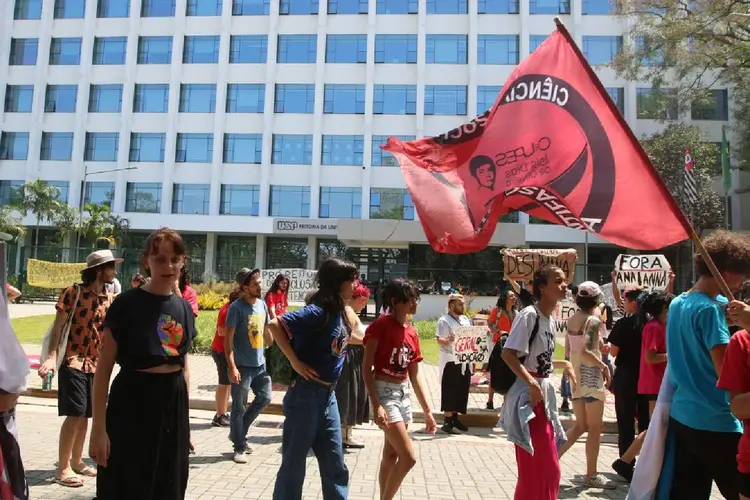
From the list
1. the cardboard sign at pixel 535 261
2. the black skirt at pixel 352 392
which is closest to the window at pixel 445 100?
the cardboard sign at pixel 535 261

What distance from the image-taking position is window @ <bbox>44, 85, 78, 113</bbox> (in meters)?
42.6

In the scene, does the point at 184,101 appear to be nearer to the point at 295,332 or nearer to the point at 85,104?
the point at 85,104

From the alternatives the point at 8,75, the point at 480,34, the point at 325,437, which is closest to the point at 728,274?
the point at 325,437

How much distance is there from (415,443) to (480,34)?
38173 mm

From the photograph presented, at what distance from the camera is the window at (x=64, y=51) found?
42.8 m

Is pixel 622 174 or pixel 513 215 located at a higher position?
pixel 513 215

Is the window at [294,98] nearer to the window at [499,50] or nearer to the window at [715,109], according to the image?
the window at [499,50]

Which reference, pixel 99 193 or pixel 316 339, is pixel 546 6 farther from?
pixel 316 339

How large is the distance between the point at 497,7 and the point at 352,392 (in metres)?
39.8

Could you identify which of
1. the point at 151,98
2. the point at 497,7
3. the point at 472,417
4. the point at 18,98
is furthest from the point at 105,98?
the point at 472,417

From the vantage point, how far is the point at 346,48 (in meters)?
41.0

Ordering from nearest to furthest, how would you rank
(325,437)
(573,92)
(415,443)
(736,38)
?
1. (325,437)
2. (573,92)
3. (415,443)
4. (736,38)

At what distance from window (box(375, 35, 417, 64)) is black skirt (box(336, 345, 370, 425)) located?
37156mm

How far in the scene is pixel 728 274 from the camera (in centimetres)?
311
